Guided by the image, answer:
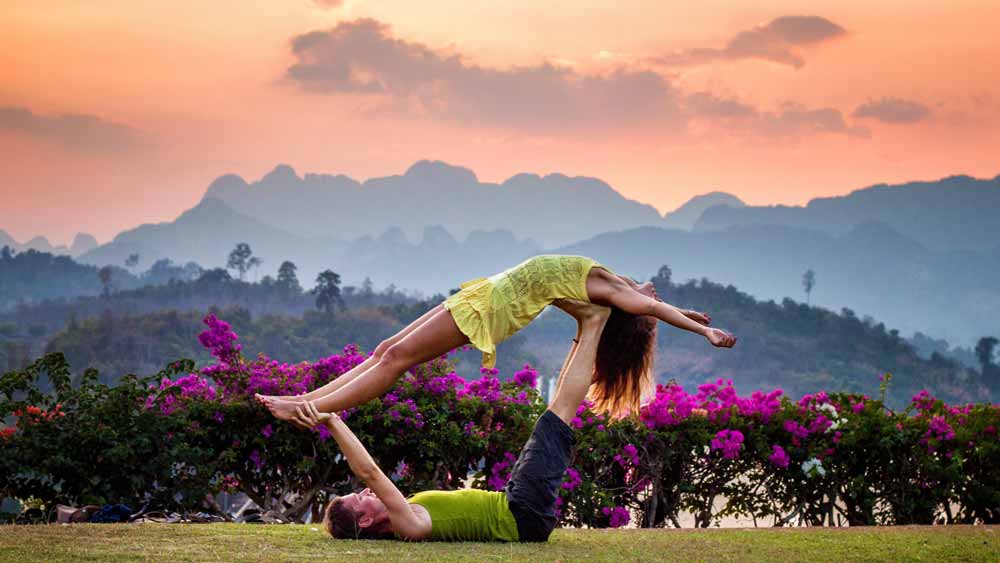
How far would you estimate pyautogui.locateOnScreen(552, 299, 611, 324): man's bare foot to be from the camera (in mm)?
6449

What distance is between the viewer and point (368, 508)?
5.78 metres

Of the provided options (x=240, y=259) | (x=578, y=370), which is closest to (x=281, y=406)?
(x=578, y=370)

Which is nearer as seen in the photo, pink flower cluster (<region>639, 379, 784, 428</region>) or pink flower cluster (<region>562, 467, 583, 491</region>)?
pink flower cluster (<region>562, 467, 583, 491</region>)

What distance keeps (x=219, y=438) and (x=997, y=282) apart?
187 metres

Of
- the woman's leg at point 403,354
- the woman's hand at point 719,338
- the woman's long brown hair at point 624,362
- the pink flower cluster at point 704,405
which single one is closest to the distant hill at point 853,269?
the pink flower cluster at point 704,405

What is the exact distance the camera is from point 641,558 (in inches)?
209

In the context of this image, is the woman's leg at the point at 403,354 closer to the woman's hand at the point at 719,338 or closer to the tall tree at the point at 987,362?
the woman's hand at the point at 719,338

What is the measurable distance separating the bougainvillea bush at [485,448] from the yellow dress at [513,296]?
1912mm

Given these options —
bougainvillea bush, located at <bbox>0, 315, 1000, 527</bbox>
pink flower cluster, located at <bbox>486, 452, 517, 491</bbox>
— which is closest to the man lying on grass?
bougainvillea bush, located at <bbox>0, 315, 1000, 527</bbox>

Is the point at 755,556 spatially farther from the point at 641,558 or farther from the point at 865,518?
the point at 865,518

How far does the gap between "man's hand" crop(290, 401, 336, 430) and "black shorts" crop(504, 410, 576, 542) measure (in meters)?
1.04

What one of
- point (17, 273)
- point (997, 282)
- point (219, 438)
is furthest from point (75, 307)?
point (997, 282)

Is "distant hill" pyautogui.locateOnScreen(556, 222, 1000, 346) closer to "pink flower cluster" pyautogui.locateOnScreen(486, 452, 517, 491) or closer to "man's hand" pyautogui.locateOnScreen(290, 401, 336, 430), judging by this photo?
"pink flower cluster" pyautogui.locateOnScreen(486, 452, 517, 491)

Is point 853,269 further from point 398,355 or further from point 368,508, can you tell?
point 368,508
